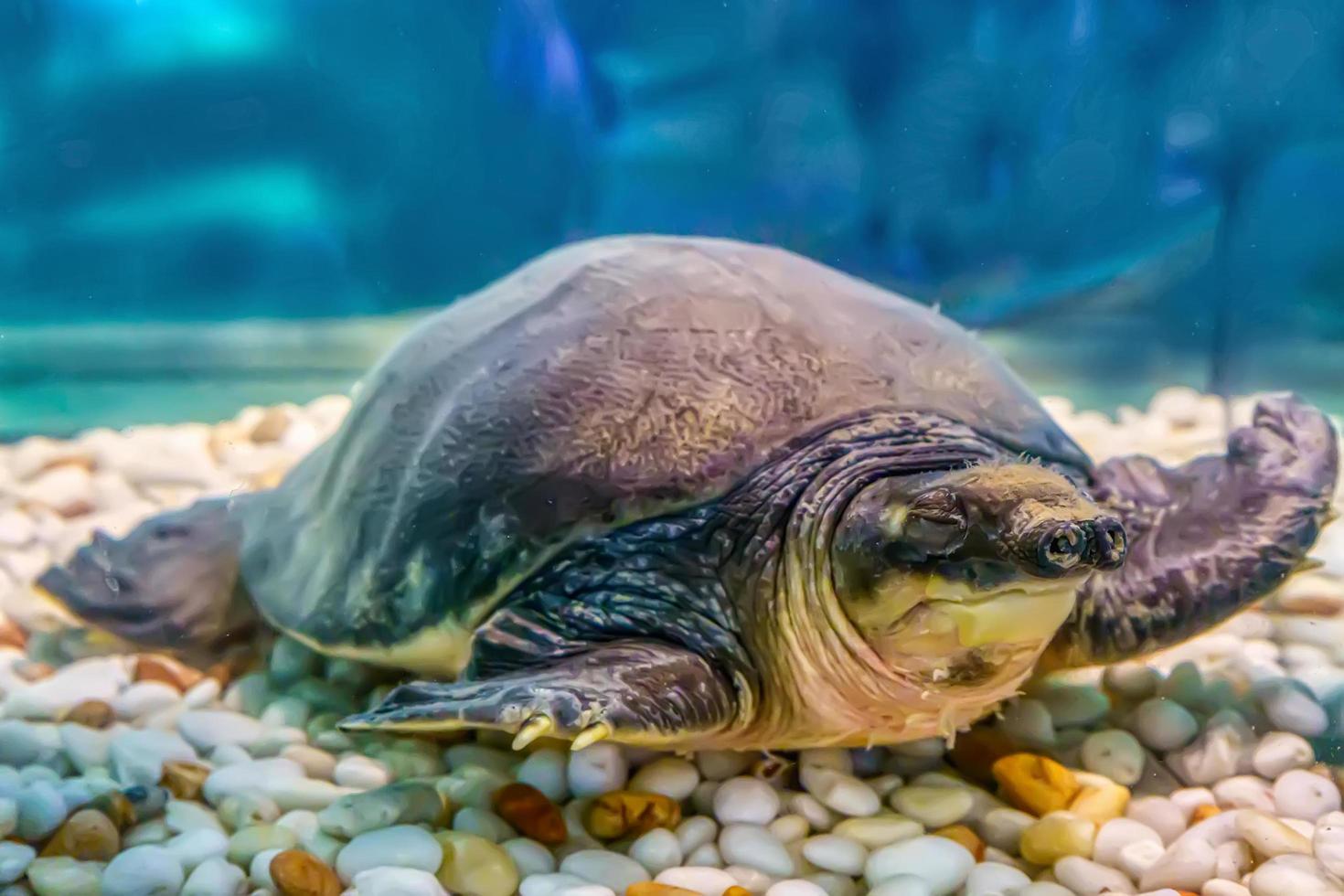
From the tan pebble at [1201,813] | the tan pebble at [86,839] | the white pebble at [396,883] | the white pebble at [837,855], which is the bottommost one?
the tan pebble at [86,839]

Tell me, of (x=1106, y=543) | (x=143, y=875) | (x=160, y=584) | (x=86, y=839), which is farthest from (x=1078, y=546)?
(x=160, y=584)

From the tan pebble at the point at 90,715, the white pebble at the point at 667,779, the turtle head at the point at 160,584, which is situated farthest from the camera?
the turtle head at the point at 160,584

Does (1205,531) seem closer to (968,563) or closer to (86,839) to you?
(968,563)

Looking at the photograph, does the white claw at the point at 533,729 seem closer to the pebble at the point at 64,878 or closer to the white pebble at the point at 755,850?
the white pebble at the point at 755,850

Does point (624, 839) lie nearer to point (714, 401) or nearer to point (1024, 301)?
point (714, 401)

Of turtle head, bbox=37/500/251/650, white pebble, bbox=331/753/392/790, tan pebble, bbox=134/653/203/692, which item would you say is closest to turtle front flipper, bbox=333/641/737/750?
white pebble, bbox=331/753/392/790

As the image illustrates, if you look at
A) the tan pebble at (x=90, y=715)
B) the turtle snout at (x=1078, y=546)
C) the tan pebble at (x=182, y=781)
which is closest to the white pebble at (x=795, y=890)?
the turtle snout at (x=1078, y=546)

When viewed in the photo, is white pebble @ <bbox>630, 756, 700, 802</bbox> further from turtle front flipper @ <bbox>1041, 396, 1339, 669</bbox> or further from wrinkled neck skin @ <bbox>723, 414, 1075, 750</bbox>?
turtle front flipper @ <bbox>1041, 396, 1339, 669</bbox>
